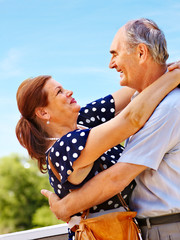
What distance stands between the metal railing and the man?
1298 millimetres

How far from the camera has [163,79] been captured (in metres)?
1.78

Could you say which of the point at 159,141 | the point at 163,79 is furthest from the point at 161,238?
the point at 163,79

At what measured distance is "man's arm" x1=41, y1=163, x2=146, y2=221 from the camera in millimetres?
1720

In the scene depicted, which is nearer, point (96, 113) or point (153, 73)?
point (153, 73)

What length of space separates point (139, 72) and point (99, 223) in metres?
0.71

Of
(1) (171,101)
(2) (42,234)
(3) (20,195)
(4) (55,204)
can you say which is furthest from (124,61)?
(3) (20,195)

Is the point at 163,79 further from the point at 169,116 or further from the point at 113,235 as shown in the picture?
the point at 113,235

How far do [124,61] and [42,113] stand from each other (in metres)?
0.54

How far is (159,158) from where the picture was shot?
67.7 inches

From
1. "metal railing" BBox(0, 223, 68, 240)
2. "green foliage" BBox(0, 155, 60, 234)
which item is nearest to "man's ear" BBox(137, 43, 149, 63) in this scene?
"metal railing" BBox(0, 223, 68, 240)

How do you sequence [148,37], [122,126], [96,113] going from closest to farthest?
[122,126] < [148,37] < [96,113]

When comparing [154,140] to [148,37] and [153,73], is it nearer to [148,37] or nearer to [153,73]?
[153,73]

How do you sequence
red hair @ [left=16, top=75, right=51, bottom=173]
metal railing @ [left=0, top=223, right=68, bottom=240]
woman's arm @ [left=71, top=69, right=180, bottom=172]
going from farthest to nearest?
metal railing @ [left=0, top=223, right=68, bottom=240]
red hair @ [left=16, top=75, right=51, bottom=173]
woman's arm @ [left=71, top=69, right=180, bottom=172]

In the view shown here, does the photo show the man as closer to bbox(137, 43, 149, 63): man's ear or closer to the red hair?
bbox(137, 43, 149, 63): man's ear
